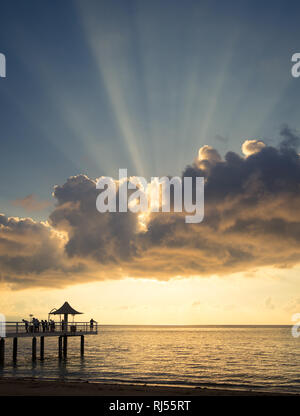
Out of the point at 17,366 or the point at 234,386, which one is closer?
the point at 234,386

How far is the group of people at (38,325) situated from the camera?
52075 mm

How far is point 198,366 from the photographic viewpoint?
53281mm

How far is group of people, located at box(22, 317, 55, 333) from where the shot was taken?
52.1m

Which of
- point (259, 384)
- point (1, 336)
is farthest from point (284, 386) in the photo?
point (1, 336)

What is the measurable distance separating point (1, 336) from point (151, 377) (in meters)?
18.4

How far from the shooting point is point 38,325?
5275 centimetres
